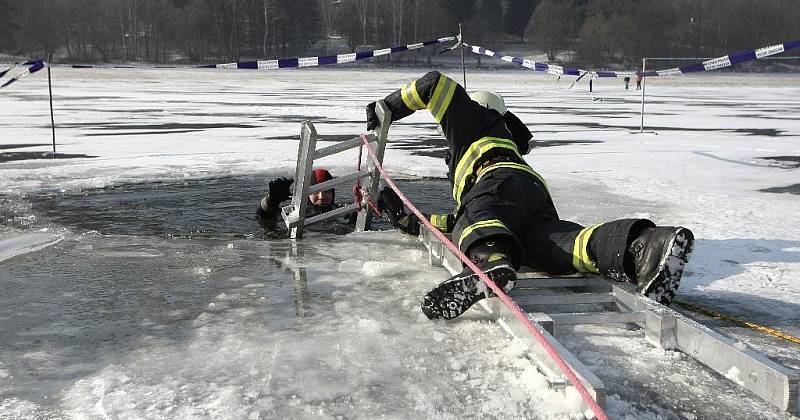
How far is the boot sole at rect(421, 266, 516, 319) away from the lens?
10.3 ft

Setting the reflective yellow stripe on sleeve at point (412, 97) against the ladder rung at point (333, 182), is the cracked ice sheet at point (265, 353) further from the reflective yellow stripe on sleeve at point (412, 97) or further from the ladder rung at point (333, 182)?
the ladder rung at point (333, 182)

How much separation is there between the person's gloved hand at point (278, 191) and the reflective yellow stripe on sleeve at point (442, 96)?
206cm

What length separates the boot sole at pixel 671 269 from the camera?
307 cm

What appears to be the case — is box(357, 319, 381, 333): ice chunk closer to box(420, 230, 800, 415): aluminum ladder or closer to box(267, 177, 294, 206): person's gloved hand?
box(420, 230, 800, 415): aluminum ladder

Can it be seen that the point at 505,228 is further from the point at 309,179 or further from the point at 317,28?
the point at 317,28

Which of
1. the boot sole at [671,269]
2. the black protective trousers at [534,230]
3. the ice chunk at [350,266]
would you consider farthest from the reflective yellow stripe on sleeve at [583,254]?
the ice chunk at [350,266]

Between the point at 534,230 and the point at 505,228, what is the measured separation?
462 mm

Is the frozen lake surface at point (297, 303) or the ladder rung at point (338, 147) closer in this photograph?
the frozen lake surface at point (297, 303)

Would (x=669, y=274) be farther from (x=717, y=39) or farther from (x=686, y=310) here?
(x=717, y=39)

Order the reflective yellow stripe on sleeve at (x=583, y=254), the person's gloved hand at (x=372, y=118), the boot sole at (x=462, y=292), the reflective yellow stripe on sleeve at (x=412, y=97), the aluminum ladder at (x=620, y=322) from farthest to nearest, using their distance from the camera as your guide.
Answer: the person's gloved hand at (x=372, y=118), the reflective yellow stripe on sleeve at (x=412, y=97), the reflective yellow stripe on sleeve at (x=583, y=254), the boot sole at (x=462, y=292), the aluminum ladder at (x=620, y=322)

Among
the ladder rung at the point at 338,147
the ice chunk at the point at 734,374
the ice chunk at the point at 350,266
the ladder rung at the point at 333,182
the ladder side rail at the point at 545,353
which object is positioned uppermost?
the ladder rung at the point at 338,147

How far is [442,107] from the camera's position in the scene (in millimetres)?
4195

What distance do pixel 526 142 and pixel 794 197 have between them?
353 cm

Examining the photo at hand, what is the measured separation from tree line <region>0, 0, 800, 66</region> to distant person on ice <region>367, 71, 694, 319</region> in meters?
73.8
